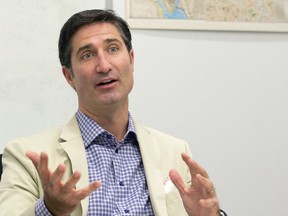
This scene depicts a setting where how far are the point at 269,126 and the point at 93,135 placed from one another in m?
1.33

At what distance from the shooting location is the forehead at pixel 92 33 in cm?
181

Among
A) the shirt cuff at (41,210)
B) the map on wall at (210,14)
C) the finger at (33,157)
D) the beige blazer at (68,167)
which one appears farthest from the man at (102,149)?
the map on wall at (210,14)

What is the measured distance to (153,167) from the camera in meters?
1.79

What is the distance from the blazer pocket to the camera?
176cm

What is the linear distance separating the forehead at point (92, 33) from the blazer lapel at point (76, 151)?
0.30m

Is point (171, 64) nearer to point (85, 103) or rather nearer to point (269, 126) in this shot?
point (269, 126)

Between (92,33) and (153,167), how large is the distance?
0.51 metres

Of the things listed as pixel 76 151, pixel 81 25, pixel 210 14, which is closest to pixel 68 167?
pixel 76 151

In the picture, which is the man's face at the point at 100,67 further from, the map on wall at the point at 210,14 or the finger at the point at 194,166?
the map on wall at the point at 210,14

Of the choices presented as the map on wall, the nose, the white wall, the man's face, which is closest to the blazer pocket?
the man's face

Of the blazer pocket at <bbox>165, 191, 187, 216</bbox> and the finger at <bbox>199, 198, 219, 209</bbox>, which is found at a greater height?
the finger at <bbox>199, 198, 219, 209</bbox>

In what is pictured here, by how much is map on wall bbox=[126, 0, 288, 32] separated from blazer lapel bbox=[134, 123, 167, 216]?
0.76 m

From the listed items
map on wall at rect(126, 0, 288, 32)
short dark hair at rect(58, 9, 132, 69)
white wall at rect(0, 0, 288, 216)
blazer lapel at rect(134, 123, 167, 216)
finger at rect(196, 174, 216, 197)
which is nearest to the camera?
finger at rect(196, 174, 216, 197)

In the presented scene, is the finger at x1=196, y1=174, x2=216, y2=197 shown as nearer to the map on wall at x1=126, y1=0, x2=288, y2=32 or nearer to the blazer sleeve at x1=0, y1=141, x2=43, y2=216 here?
the blazer sleeve at x1=0, y1=141, x2=43, y2=216
